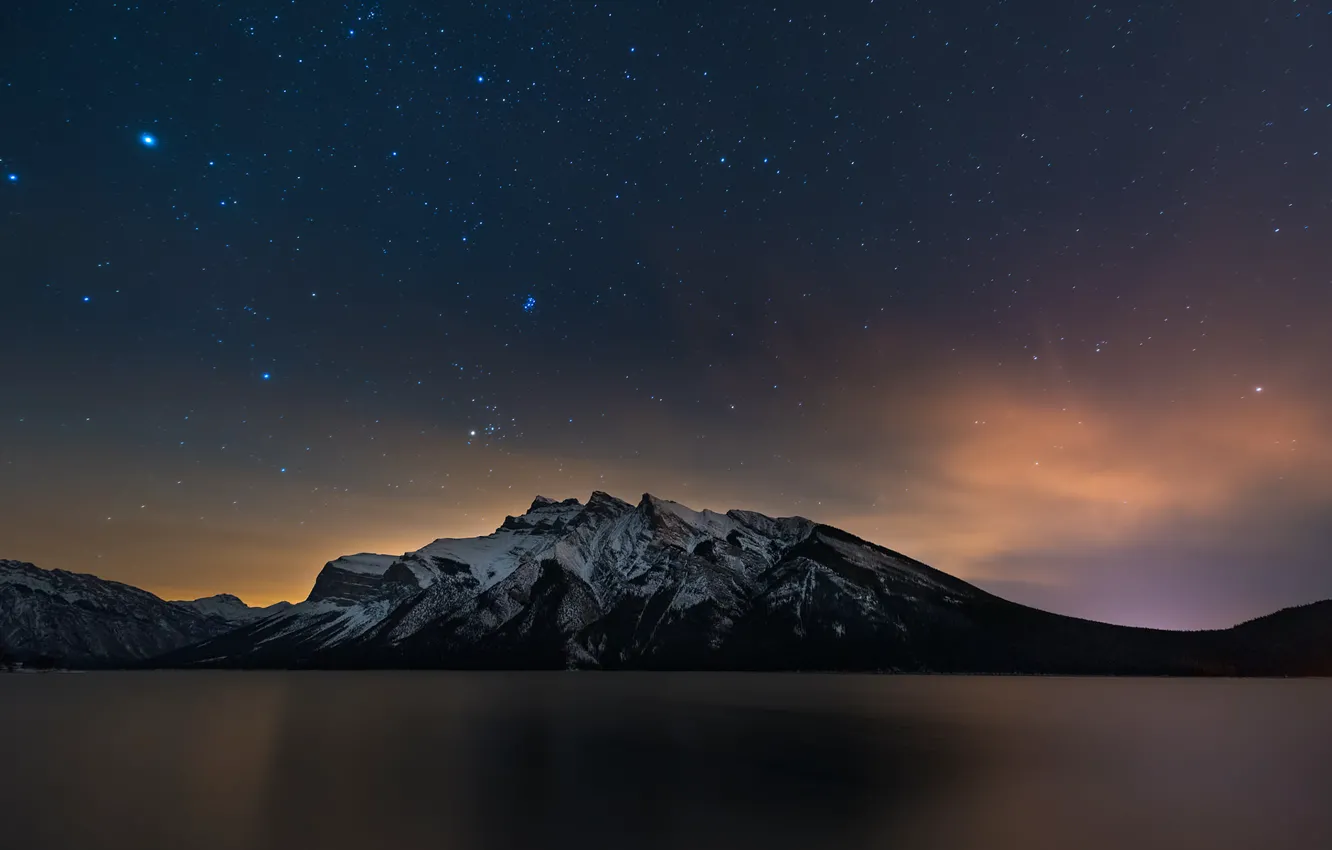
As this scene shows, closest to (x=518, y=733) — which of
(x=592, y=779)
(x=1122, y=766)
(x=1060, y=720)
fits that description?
(x=592, y=779)

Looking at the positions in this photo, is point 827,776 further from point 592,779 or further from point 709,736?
point 709,736

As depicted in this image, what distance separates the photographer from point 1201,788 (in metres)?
47.7

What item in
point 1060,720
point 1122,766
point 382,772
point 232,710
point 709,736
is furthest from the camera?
point 232,710

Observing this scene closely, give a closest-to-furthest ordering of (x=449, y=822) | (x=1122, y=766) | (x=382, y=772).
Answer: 1. (x=449, y=822)
2. (x=382, y=772)
3. (x=1122, y=766)

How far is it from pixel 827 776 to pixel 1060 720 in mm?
75795

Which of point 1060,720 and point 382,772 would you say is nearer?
point 382,772

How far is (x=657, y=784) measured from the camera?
145 feet

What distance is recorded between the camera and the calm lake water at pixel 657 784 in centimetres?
3244

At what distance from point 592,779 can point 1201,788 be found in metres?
38.5

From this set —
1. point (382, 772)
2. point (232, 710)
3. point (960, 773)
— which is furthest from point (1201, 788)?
point (232, 710)

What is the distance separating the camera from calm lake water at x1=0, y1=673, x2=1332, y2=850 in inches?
1277

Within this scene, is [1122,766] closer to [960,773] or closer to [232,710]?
[960,773]

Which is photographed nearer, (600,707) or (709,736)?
(709,736)

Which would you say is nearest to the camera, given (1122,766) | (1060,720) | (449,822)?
(449,822)
